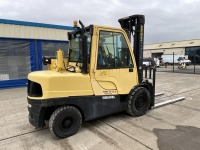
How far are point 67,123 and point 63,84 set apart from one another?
2.99 feet

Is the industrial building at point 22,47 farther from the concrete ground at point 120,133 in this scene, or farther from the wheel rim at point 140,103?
the wheel rim at point 140,103

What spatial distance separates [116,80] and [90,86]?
2.59 feet

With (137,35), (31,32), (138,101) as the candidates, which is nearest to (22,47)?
(31,32)

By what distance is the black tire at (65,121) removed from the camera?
376 cm

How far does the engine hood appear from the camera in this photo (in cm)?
365

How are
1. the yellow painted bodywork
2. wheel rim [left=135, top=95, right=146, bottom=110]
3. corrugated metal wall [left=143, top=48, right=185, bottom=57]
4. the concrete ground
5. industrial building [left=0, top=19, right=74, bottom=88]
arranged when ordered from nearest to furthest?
1. the concrete ground
2. the yellow painted bodywork
3. wheel rim [left=135, top=95, right=146, bottom=110]
4. industrial building [left=0, top=19, right=74, bottom=88]
5. corrugated metal wall [left=143, top=48, right=185, bottom=57]

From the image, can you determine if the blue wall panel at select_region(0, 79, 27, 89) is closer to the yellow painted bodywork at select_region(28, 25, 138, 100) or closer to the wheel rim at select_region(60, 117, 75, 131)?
the yellow painted bodywork at select_region(28, 25, 138, 100)

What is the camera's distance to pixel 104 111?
14.6ft

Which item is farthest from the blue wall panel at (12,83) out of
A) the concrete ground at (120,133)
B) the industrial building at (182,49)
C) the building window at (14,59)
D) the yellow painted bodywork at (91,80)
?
the industrial building at (182,49)

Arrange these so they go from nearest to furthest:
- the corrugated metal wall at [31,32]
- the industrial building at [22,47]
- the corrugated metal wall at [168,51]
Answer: the corrugated metal wall at [31,32] < the industrial building at [22,47] < the corrugated metal wall at [168,51]

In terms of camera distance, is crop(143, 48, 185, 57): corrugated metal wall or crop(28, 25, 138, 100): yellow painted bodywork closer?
crop(28, 25, 138, 100): yellow painted bodywork

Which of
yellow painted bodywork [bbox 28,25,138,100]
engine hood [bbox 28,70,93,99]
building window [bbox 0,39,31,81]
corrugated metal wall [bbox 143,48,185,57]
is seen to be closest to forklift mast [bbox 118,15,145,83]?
yellow painted bodywork [bbox 28,25,138,100]

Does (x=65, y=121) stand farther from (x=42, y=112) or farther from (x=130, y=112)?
(x=130, y=112)

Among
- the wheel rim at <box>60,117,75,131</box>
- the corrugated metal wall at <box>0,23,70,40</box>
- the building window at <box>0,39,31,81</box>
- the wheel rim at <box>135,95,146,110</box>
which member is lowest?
the wheel rim at <box>60,117,75,131</box>
